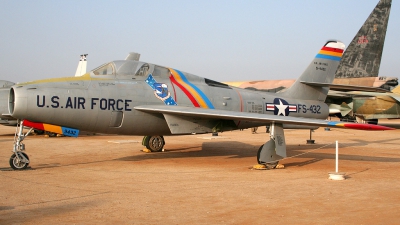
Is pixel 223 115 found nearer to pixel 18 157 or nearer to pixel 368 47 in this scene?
pixel 18 157

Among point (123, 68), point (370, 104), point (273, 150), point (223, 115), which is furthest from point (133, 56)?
point (370, 104)

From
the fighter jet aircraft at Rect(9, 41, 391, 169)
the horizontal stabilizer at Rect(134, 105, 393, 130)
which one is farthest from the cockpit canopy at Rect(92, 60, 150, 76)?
the horizontal stabilizer at Rect(134, 105, 393, 130)

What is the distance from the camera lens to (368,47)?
32031 millimetres

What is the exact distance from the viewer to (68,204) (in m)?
6.81

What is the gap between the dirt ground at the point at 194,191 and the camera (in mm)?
6086

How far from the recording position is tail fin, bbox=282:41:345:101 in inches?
599

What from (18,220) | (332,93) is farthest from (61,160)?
(332,93)

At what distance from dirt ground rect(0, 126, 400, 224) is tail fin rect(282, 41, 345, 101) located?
99.6 inches

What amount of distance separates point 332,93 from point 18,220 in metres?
28.0

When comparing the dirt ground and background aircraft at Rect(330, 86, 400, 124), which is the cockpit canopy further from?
background aircraft at Rect(330, 86, 400, 124)

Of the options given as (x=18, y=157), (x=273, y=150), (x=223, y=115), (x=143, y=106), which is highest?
(x=143, y=106)

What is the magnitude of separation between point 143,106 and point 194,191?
4387 millimetres

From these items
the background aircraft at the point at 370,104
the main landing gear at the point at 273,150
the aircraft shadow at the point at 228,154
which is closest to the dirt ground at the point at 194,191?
the aircraft shadow at the point at 228,154

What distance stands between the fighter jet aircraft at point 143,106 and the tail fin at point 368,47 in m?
20.0
